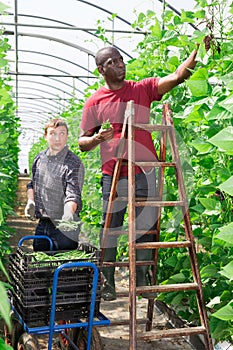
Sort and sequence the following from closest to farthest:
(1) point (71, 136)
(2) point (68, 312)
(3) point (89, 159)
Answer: (2) point (68, 312), (3) point (89, 159), (1) point (71, 136)

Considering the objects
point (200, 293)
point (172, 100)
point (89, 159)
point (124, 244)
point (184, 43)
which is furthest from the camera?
point (89, 159)

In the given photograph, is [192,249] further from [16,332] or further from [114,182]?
[16,332]

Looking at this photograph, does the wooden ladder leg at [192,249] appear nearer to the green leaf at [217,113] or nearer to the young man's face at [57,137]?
the green leaf at [217,113]

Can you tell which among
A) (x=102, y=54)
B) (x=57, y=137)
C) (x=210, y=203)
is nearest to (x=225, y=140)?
(x=210, y=203)

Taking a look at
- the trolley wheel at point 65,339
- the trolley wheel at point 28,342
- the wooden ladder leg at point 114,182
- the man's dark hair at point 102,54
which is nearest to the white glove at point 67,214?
the wooden ladder leg at point 114,182

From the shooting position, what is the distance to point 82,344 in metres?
2.57

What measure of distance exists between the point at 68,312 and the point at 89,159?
11.8 ft

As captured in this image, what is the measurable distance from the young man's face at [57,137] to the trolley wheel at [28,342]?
1335 millimetres

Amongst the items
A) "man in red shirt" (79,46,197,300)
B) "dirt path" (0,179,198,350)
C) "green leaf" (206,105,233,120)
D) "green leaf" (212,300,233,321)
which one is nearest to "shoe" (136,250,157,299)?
"man in red shirt" (79,46,197,300)

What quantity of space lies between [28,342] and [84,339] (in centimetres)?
31

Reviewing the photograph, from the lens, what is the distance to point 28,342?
7.74 ft

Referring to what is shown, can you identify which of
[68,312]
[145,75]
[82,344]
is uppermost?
[145,75]

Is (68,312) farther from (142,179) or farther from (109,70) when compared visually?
(109,70)

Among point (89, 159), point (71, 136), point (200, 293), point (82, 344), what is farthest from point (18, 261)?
point (71, 136)
